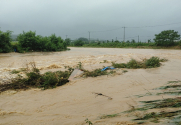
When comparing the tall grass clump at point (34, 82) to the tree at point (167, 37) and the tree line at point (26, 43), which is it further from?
the tree at point (167, 37)

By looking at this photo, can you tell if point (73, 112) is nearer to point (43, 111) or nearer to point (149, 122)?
point (43, 111)

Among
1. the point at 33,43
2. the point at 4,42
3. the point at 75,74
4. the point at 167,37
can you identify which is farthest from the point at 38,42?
the point at 167,37

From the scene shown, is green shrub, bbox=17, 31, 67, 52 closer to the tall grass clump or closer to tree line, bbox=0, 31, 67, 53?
tree line, bbox=0, 31, 67, 53

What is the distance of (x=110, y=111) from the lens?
8.62 feet

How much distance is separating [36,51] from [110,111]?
18.7m

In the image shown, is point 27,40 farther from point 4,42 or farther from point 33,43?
point 4,42

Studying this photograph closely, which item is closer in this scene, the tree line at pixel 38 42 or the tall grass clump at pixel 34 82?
the tall grass clump at pixel 34 82

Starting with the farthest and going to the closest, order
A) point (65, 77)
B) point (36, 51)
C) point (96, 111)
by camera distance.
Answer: point (36, 51)
point (65, 77)
point (96, 111)

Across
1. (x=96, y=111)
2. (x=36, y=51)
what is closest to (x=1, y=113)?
(x=96, y=111)

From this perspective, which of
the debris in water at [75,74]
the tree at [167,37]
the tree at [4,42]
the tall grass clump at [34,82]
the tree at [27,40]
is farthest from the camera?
the tree at [167,37]

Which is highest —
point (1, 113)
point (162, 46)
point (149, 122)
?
point (162, 46)

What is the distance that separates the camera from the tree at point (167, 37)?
24.1m

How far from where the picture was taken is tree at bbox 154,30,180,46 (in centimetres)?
2408

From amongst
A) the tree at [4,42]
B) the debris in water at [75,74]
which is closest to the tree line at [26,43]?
the tree at [4,42]
